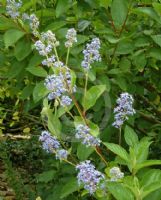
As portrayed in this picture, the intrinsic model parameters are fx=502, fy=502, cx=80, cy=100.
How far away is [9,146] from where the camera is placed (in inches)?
196

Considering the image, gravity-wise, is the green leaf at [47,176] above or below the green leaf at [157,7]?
below

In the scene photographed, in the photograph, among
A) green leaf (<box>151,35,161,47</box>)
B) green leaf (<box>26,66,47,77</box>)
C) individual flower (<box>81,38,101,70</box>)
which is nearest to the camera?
individual flower (<box>81,38,101,70</box>)

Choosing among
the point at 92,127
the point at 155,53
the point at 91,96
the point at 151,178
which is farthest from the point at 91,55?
the point at 155,53

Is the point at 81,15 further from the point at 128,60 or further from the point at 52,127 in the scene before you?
the point at 52,127

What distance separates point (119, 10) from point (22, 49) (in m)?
0.45

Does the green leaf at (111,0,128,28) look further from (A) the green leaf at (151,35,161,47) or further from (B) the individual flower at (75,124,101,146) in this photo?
(B) the individual flower at (75,124,101,146)

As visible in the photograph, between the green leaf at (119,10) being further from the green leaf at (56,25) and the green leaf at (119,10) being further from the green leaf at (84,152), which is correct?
the green leaf at (84,152)

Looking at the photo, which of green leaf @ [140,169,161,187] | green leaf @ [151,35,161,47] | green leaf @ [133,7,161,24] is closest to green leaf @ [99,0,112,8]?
green leaf @ [133,7,161,24]

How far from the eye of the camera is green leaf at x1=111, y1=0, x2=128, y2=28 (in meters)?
2.09

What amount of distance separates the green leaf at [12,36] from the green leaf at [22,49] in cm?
9

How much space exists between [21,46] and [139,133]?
0.96 metres

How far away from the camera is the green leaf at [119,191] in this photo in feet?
4.84

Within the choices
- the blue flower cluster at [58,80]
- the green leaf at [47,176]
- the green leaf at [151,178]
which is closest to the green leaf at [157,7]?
the blue flower cluster at [58,80]

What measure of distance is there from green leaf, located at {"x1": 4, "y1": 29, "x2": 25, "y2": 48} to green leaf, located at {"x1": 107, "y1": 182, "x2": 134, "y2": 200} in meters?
0.80
